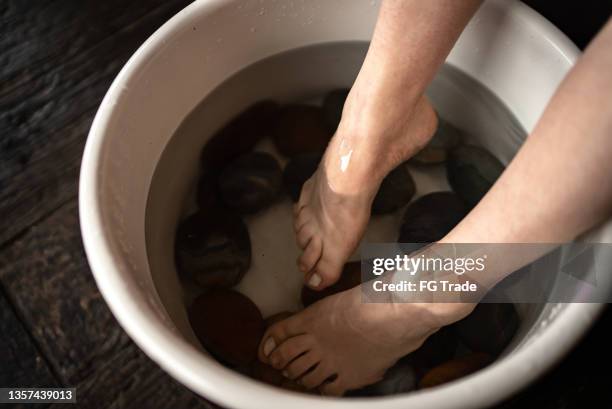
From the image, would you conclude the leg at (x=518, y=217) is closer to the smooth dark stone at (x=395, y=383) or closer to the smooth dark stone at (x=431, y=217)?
the smooth dark stone at (x=395, y=383)

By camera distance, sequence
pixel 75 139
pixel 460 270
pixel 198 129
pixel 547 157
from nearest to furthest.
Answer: pixel 547 157 → pixel 460 270 → pixel 198 129 → pixel 75 139

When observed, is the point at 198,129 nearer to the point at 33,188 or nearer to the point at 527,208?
the point at 33,188

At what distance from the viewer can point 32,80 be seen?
104 cm

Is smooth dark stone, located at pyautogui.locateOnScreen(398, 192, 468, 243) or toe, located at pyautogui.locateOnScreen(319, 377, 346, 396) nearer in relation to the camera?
toe, located at pyautogui.locateOnScreen(319, 377, 346, 396)

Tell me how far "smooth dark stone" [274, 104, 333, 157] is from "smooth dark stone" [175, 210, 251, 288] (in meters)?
0.17

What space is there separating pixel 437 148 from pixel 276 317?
1.23 ft

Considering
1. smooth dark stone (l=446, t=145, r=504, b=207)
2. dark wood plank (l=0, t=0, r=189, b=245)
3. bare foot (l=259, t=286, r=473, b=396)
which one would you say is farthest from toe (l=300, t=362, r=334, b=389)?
dark wood plank (l=0, t=0, r=189, b=245)

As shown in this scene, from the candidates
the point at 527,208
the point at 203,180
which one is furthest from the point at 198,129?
the point at 527,208

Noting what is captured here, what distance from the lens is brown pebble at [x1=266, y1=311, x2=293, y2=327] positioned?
0.83m

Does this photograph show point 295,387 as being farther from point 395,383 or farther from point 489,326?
point 489,326

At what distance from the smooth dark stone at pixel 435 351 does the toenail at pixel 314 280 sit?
16 cm

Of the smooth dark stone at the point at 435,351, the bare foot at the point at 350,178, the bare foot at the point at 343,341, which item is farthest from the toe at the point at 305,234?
the smooth dark stone at the point at 435,351

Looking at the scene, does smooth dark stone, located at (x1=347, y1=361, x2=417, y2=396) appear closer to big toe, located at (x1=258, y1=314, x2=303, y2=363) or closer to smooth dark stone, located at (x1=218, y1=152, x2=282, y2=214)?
big toe, located at (x1=258, y1=314, x2=303, y2=363)

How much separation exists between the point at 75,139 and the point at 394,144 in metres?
0.54
